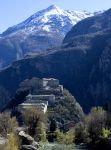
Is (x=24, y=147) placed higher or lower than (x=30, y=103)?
lower

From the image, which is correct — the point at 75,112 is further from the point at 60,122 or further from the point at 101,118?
the point at 101,118

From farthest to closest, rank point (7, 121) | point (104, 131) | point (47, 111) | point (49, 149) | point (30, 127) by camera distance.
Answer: point (47, 111), point (30, 127), point (7, 121), point (104, 131), point (49, 149)

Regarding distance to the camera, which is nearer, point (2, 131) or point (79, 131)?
point (2, 131)

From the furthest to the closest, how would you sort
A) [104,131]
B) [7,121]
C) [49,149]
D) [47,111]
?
[47,111], [7,121], [104,131], [49,149]

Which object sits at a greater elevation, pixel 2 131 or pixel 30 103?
pixel 30 103

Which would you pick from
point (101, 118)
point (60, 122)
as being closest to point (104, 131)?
point (101, 118)

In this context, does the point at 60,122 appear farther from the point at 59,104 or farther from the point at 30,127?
the point at 30,127

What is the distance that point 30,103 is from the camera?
19388cm

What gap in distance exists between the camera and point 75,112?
198 metres

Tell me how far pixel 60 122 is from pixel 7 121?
52.6 m

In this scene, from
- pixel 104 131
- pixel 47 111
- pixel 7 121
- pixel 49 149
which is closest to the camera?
pixel 49 149

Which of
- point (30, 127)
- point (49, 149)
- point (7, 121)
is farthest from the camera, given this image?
A: point (30, 127)

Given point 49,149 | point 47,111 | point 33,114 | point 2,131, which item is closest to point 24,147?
point 49,149

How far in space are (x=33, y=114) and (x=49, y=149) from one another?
4719cm
